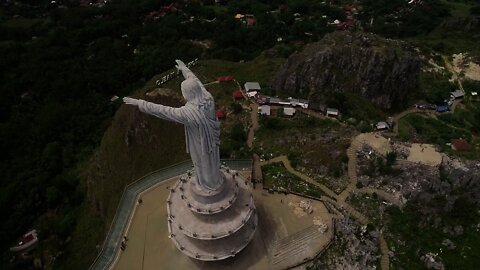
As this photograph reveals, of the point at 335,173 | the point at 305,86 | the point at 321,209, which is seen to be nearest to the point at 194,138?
the point at 321,209

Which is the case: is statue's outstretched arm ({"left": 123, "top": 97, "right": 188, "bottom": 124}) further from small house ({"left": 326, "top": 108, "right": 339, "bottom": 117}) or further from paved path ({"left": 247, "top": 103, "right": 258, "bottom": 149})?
small house ({"left": 326, "top": 108, "right": 339, "bottom": 117})

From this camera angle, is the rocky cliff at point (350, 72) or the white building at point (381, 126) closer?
the white building at point (381, 126)

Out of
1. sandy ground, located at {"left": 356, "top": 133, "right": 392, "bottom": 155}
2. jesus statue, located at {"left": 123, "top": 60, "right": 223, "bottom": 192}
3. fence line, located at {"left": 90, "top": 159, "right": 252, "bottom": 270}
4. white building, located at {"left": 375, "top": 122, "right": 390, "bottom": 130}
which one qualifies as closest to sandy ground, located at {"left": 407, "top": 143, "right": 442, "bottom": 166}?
sandy ground, located at {"left": 356, "top": 133, "right": 392, "bottom": 155}

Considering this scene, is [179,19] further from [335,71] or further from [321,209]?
[321,209]

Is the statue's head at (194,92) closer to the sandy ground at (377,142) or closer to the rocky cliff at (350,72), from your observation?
the sandy ground at (377,142)

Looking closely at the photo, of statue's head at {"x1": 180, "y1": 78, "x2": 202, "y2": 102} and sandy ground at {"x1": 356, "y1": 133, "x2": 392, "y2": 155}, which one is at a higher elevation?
statue's head at {"x1": 180, "y1": 78, "x2": 202, "y2": 102}

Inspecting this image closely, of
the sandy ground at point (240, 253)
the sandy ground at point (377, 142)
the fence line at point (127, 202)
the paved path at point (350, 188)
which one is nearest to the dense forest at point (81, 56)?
the fence line at point (127, 202)

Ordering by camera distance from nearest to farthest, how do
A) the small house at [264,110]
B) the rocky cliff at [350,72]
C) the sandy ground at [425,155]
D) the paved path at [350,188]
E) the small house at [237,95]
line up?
the paved path at [350,188] → the sandy ground at [425,155] → the small house at [264,110] → the small house at [237,95] → the rocky cliff at [350,72]
